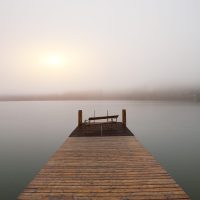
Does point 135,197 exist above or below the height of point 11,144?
above

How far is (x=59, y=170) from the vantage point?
289 inches

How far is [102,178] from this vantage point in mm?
6500

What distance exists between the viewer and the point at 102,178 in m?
6.50

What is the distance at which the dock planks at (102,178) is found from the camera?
5367 millimetres

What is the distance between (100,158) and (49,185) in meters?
3.24

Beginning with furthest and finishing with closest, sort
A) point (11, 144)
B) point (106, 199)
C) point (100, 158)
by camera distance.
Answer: point (11, 144)
point (100, 158)
point (106, 199)

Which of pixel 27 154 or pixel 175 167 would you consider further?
pixel 27 154

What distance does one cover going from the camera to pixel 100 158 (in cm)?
880

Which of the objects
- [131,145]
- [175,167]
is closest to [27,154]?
[131,145]

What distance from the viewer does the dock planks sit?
537 cm

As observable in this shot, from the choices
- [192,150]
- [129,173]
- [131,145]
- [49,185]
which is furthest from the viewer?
[192,150]

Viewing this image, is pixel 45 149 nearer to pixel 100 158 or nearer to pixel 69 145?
pixel 69 145

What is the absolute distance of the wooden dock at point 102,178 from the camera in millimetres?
5363

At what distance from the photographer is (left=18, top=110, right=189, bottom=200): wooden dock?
536cm
